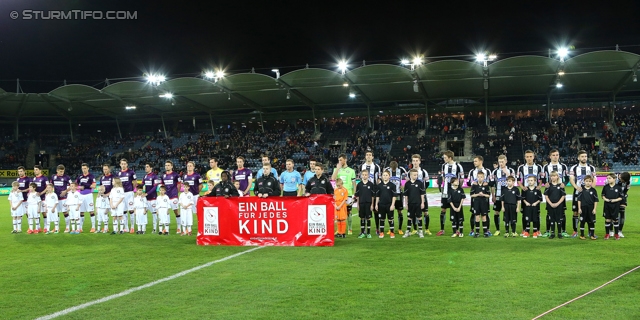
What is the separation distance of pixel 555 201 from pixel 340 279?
21.1 ft

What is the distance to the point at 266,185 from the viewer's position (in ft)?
39.2

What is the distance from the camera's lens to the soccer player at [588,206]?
11.2 m

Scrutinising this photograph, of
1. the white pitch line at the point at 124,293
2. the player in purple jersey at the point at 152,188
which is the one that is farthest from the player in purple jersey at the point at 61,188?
the white pitch line at the point at 124,293

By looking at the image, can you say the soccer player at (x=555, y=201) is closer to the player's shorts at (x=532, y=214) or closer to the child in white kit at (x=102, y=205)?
the player's shorts at (x=532, y=214)

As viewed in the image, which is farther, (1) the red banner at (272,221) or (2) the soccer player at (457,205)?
(2) the soccer player at (457,205)

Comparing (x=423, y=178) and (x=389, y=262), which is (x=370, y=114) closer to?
(x=423, y=178)

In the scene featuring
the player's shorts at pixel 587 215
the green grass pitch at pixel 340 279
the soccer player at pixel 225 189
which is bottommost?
the green grass pitch at pixel 340 279

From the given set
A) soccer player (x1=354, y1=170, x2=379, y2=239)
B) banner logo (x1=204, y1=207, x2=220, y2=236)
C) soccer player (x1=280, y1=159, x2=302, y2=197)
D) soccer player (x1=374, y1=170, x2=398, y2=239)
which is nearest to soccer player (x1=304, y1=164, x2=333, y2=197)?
soccer player (x1=280, y1=159, x2=302, y2=197)

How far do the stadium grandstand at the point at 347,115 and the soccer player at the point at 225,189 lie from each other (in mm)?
23230

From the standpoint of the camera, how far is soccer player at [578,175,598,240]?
11.2 meters

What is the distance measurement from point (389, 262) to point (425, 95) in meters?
35.1

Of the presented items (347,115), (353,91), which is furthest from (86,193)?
(347,115)

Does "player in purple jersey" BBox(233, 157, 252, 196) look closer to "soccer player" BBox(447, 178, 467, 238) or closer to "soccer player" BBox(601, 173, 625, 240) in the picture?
"soccer player" BBox(447, 178, 467, 238)

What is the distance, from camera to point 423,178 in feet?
40.4
